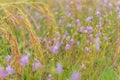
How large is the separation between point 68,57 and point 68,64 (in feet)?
0.22

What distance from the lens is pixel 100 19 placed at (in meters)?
3.07

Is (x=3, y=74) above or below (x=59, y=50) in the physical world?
below

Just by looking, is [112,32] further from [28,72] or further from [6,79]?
[6,79]

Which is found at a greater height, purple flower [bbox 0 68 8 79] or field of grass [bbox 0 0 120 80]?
field of grass [bbox 0 0 120 80]

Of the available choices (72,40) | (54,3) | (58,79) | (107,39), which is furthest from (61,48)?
(54,3)

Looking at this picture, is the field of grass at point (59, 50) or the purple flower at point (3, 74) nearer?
the purple flower at point (3, 74)

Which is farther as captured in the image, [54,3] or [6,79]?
[54,3]

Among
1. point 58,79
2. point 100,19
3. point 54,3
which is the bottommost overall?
point 58,79

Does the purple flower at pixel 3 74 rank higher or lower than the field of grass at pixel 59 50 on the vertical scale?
lower

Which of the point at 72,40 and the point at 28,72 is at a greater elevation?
the point at 72,40

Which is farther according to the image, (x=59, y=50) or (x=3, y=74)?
(x=59, y=50)

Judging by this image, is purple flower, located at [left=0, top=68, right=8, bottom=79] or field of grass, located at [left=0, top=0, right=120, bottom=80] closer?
purple flower, located at [left=0, top=68, right=8, bottom=79]

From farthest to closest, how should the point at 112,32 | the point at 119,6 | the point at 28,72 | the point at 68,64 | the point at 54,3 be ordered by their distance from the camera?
the point at 54,3
the point at 119,6
the point at 112,32
the point at 68,64
the point at 28,72

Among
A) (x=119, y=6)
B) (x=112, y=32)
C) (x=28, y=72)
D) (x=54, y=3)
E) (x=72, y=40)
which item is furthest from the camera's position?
(x=54, y=3)
